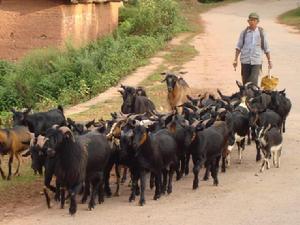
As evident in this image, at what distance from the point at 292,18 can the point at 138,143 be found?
116 feet

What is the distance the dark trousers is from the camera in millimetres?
15207

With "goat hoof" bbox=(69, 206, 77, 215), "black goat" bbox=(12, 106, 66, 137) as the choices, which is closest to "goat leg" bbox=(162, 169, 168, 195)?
"goat hoof" bbox=(69, 206, 77, 215)

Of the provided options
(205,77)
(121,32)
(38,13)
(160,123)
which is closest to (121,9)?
(121,32)

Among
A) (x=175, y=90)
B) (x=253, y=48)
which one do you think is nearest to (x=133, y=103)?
(x=175, y=90)

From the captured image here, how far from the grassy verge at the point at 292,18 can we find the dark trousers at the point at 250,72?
2434 centimetres

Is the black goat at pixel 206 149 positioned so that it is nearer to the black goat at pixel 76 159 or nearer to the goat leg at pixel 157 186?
the goat leg at pixel 157 186

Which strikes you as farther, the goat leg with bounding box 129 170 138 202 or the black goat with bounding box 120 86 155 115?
the black goat with bounding box 120 86 155 115

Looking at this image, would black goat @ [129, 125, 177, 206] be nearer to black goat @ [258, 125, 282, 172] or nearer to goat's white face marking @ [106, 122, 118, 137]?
goat's white face marking @ [106, 122, 118, 137]

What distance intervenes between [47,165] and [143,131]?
4.83ft

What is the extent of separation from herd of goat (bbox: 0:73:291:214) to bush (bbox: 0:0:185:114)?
733cm

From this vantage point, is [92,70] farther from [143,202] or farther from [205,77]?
[143,202]

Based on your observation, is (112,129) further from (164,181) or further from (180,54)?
(180,54)

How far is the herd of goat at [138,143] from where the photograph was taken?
32.3 ft

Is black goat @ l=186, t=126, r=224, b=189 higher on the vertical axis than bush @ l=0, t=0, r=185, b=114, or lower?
higher
